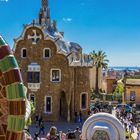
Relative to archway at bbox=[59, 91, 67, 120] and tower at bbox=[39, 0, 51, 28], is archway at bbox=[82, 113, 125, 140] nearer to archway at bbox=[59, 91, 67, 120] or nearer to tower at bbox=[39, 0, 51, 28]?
archway at bbox=[59, 91, 67, 120]

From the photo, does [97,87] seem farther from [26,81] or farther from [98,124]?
[98,124]

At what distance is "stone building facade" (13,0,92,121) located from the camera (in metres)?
34.1

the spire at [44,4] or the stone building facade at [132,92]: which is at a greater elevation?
the spire at [44,4]

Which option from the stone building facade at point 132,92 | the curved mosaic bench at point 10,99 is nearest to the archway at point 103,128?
the curved mosaic bench at point 10,99

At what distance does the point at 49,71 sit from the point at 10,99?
29.6 metres

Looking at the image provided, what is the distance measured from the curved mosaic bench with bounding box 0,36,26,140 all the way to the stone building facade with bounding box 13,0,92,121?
29046 mm

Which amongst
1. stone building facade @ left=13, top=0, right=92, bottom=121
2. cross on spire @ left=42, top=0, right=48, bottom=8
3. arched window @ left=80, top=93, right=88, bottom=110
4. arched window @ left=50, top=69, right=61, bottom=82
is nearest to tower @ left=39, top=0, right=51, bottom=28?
cross on spire @ left=42, top=0, right=48, bottom=8

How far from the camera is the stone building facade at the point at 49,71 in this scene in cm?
3409

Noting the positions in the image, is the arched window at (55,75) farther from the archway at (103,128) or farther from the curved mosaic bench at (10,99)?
the curved mosaic bench at (10,99)

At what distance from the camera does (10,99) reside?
190 inches

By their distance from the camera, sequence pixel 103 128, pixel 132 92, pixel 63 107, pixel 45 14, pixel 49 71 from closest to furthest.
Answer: pixel 103 128
pixel 49 71
pixel 63 107
pixel 45 14
pixel 132 92

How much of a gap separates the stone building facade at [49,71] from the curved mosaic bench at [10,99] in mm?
29046

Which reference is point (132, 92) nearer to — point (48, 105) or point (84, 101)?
point (84, 101)

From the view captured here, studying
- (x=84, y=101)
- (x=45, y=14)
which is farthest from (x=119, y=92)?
(x=84, y=101)
